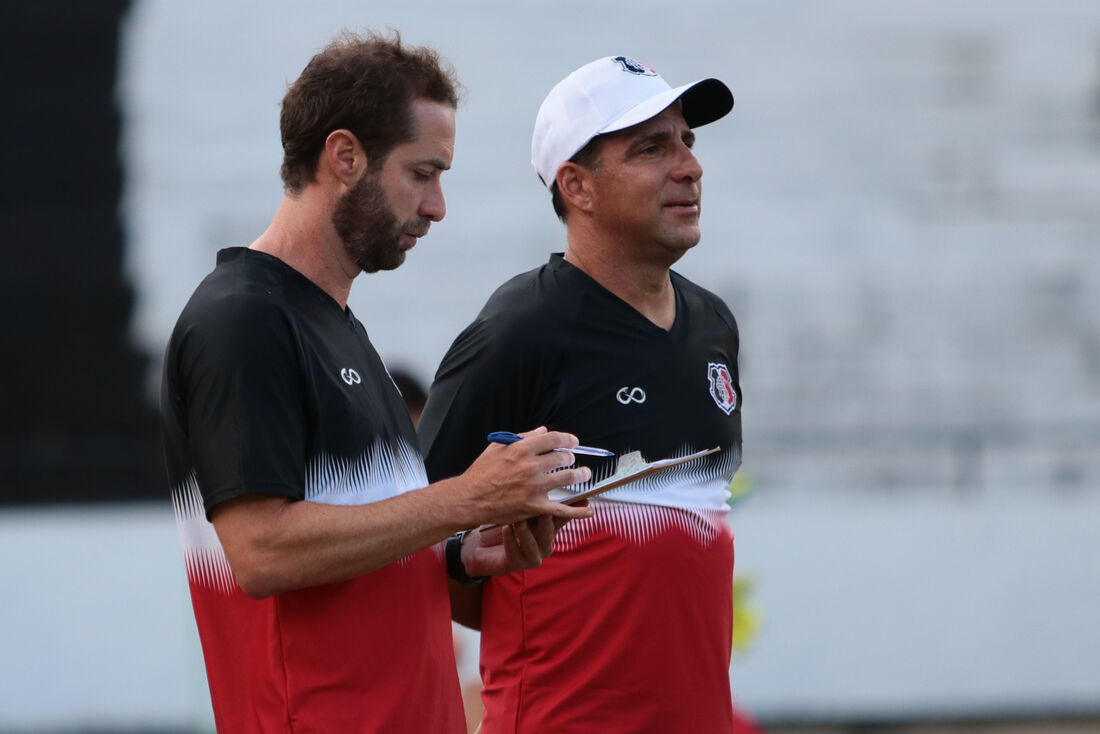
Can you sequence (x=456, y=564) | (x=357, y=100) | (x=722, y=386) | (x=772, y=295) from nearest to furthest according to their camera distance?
(x=357, y=100) < (x=456, y=564) < (x=722, y=386) < (x=772, y=295)

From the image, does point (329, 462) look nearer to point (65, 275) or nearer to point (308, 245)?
point (308, 245)

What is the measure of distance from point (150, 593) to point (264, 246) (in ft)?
9.48

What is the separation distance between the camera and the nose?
174cm

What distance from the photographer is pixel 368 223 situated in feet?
5.57

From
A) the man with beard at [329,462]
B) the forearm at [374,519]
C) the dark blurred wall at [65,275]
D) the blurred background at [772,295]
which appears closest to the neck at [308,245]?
the man with beard at [329,462]

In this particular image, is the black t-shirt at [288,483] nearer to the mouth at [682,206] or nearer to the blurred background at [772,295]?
the mouth at [682,206]

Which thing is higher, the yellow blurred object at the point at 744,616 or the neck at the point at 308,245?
the neck at the point at 308,245

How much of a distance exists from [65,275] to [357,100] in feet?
9.75

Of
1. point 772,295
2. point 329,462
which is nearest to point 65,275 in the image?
point 772,295

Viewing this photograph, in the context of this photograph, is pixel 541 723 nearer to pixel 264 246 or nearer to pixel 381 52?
pixel 264 246

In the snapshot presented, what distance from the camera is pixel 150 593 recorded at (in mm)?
4289

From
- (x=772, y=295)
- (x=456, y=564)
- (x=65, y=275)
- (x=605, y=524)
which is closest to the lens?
(x=456, y=564)

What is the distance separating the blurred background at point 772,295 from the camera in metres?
4.32

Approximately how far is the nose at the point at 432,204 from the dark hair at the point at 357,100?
8cm
